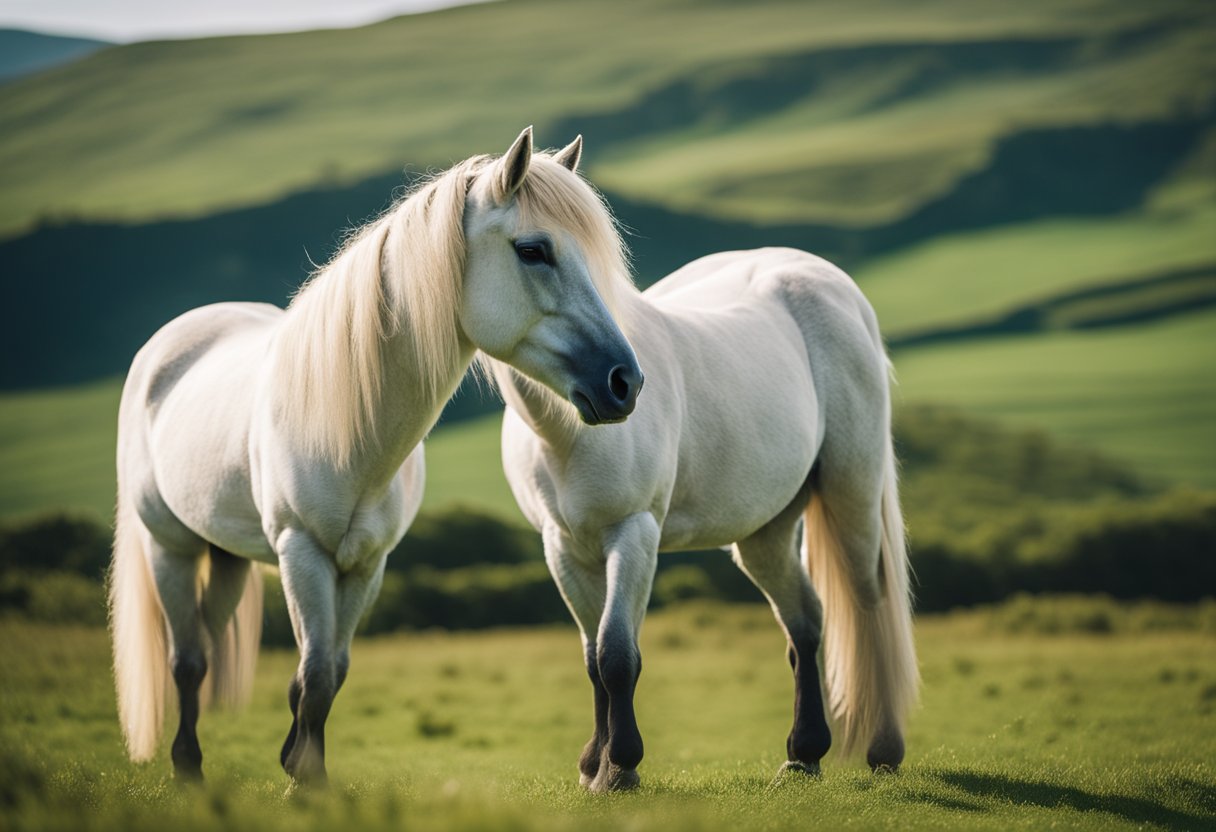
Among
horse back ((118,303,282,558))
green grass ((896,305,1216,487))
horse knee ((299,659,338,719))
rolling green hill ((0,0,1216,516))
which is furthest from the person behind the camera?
rolling green hill ((0,0,1216,516))

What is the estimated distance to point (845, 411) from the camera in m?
6.53

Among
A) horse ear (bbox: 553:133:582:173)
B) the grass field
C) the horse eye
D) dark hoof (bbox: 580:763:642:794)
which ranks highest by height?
horse ear (bbox: 553:133:582:173)

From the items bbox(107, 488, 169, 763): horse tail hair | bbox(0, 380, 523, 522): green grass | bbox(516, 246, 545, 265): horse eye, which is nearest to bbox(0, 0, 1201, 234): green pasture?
bbox(0, 380, 523, 522): green grass

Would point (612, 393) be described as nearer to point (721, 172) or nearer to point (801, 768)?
point (801, 768)

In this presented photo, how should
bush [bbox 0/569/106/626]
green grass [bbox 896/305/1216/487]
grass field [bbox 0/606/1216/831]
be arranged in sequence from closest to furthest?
grass field [bbox 0/606/1216/831] → bush [bbox 0/569/106/626] → green grass [bbox 896/305/1216/487]

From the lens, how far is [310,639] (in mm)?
4891

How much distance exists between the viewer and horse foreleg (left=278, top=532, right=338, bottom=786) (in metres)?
4.89

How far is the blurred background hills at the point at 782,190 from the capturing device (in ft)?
105

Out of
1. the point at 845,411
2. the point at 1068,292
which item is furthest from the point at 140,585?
the point at 1068,292

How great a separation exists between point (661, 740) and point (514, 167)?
6.45m

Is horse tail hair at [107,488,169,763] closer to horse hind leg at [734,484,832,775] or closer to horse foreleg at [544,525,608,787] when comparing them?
horse foreleg at [544,525,608,787]

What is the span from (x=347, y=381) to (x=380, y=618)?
13.2 m

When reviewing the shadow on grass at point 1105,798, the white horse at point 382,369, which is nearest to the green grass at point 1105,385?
the shadow on grass at point 1105,798

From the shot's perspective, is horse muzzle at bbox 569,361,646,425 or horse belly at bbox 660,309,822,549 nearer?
horse muzzle at bbox 569,361,646,425
